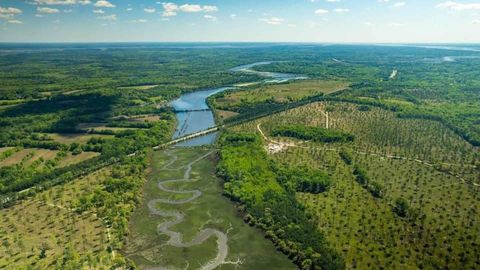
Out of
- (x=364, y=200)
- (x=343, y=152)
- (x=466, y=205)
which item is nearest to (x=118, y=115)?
(x=343, y=152)

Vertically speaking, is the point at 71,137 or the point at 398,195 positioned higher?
the point at 71,137

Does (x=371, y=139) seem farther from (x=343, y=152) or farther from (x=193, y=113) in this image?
(x=193, y=113)

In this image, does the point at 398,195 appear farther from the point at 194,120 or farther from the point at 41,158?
the point at 194,120

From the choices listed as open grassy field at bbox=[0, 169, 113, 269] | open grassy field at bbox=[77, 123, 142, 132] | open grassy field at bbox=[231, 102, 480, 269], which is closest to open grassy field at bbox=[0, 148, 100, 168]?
open grassy field at bbox=[0, 169, 113, 269]

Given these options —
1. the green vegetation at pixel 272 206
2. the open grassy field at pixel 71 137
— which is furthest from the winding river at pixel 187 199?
the open grassy field at pixel 71 137

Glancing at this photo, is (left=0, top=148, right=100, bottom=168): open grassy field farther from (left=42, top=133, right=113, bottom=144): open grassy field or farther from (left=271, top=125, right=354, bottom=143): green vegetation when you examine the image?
(left=271, top=125, right=354, bottom=143): green vegetation

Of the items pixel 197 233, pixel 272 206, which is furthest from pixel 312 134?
pixel 197 233
